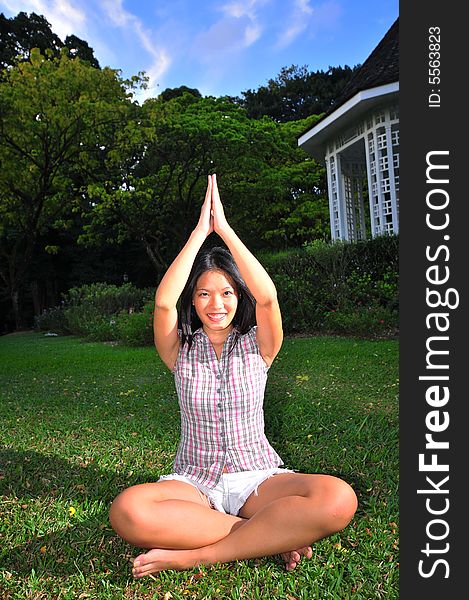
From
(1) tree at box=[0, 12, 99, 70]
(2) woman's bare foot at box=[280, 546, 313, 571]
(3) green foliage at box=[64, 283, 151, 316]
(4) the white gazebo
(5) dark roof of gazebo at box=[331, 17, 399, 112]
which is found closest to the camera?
(2) woman's bare foot at box=[280, 546, 313, 571]

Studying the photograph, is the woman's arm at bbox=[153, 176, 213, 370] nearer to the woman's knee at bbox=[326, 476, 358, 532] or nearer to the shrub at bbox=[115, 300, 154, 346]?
Result: the woman's knee at bbox=[326, 476, 358, 532]

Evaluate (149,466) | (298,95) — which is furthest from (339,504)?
(298,95)

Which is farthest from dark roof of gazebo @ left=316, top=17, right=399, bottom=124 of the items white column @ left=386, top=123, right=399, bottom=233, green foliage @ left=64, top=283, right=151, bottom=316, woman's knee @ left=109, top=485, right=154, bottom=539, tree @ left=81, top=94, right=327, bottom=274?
woman's knee @ left=109, top=485, right=154, bottom=539

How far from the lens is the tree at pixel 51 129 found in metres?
14.8

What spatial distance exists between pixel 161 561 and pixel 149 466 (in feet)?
3.82

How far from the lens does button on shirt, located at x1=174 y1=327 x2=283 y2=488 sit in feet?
7.59

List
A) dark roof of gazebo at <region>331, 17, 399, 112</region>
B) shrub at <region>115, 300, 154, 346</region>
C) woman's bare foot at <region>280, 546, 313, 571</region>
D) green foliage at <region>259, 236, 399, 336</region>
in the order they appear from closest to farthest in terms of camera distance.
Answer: woman's bare foot at <region>280, 546, 313, 571</region> → green foliage at <region>259, 236, 399, 336</region> → shrub at <region>115, 300, 154, 346</region> → dark roof of gazebo at <region>331, 17, 399, 112</region>

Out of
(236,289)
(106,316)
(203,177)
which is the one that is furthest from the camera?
(203,177)

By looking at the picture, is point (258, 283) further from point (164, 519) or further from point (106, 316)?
point (106, 316)

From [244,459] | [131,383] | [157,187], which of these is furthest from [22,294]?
[244,459]

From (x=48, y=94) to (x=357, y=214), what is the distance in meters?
7.95

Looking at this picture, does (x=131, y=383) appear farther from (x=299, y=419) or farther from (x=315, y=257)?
(x=315, y=257)

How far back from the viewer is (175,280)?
224 cm

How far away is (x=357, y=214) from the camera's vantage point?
47.3ft
